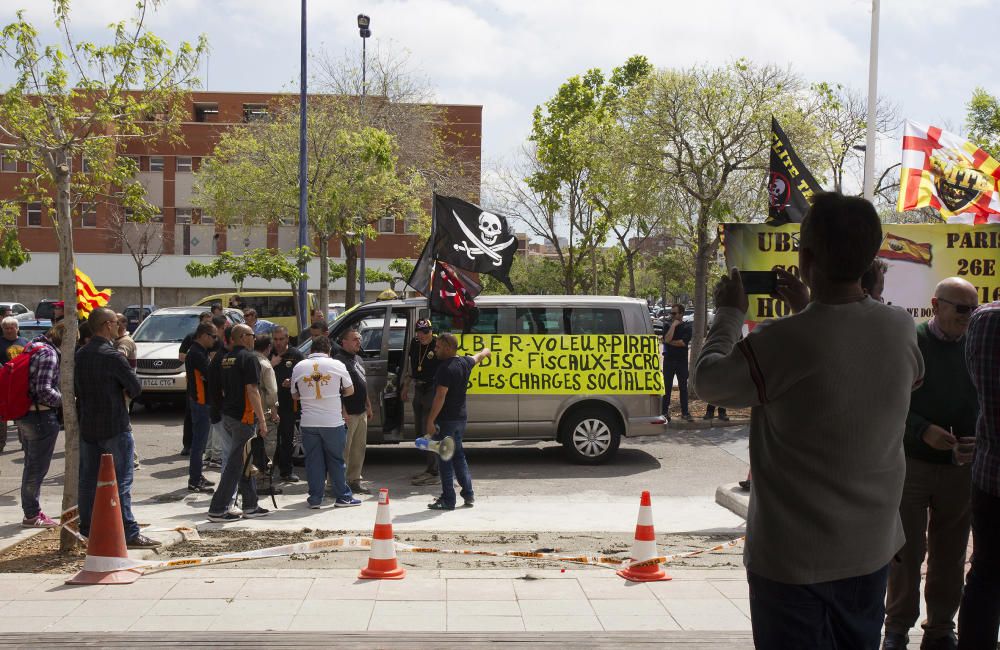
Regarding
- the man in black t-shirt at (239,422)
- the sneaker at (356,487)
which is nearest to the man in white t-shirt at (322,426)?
the man in black t-shirt at (239,422)

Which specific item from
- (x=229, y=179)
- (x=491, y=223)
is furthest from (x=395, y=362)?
(x=229, y=179)

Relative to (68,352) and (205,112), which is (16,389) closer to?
(68,352)

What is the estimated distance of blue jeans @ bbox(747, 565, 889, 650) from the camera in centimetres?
283

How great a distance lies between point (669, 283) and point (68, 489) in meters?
68.7

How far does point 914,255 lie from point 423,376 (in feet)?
18.9

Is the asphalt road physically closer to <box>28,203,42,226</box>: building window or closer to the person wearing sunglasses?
the person wearing sunglasses

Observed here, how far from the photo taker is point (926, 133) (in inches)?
446

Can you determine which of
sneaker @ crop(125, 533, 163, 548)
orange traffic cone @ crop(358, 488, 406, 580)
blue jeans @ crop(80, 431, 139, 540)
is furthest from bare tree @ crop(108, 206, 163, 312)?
orange traffic cone @ crop(358, 488, 406, 580)

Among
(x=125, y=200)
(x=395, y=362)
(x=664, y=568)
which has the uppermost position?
(x=125, y=200)

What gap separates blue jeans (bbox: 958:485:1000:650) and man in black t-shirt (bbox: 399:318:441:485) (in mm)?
6995

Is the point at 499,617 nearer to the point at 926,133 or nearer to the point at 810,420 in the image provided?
the point at 810,420

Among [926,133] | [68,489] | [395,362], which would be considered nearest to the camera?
[68,489]

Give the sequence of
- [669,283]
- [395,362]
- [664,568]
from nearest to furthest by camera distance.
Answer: [664,568]
[395,362]
[669,283]

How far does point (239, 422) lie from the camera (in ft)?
30.2
